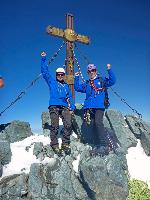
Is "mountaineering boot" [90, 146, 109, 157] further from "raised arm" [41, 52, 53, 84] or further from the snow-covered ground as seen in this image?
"raised arm" [41, 52, 53, 84]

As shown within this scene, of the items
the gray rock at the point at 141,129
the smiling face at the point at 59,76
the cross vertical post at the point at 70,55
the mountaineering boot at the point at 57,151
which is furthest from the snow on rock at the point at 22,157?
the gray rock at the point at 141,129

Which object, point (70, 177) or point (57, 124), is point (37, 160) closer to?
point (57, 124)

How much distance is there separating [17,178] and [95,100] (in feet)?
14.6

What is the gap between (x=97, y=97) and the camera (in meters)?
12.6

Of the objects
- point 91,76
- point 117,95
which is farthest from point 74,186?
point 117,95

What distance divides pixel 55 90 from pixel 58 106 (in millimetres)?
672

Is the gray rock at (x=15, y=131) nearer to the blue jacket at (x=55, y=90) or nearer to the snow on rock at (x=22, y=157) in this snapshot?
the snow on rock at (x=22, y=157)

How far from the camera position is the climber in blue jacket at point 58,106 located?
39.5ft

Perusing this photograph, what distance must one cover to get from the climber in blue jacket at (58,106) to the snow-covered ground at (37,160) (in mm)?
808

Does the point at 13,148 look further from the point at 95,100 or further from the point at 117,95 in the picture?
the point at 117,95

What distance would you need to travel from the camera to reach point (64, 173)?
10766mm

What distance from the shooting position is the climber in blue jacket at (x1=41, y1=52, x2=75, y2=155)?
1205 centimetres

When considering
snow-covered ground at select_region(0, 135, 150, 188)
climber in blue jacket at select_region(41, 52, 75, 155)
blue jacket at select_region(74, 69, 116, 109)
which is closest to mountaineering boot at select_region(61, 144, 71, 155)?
climber in blue jacket at select_region(41, 52, 75, 155)

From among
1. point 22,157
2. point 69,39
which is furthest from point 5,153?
point 69,39
